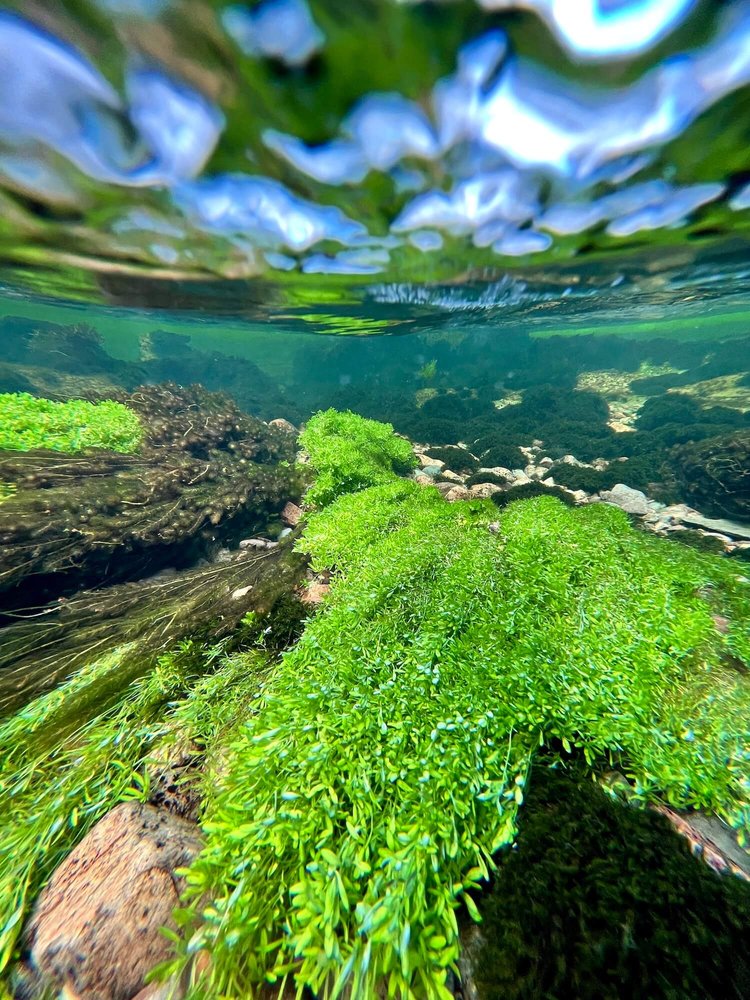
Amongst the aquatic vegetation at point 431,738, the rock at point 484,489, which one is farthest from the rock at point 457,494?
the aquatic vegetation at point 431,738

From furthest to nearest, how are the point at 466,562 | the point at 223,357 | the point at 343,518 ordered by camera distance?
the point at 223,357 → the point at 343,518 → the point at 466,562

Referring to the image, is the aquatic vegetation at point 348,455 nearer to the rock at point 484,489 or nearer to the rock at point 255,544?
the rock at point 255,544

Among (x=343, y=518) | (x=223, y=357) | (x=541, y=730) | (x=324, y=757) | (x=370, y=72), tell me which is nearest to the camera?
(x=324, y=757)

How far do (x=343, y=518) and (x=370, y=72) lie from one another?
610 centimetres

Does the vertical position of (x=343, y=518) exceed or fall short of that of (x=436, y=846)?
it exceeds it

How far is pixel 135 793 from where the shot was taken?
8.89ft

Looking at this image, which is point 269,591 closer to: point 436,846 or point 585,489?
point 436,846

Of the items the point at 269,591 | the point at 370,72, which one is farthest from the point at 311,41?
the point at 269,591

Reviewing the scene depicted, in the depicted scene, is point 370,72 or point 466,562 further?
point 466,562

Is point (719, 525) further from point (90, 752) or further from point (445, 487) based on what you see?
point (90, 752)

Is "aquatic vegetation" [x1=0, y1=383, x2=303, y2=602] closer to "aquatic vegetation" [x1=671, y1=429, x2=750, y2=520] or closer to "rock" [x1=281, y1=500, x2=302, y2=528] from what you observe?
"rock" [x1=281, y1=500, x2=302, y2=528]

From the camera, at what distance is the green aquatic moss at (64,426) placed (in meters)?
8.93

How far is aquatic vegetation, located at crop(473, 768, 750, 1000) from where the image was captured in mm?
1756

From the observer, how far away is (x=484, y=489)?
38.3 ft
